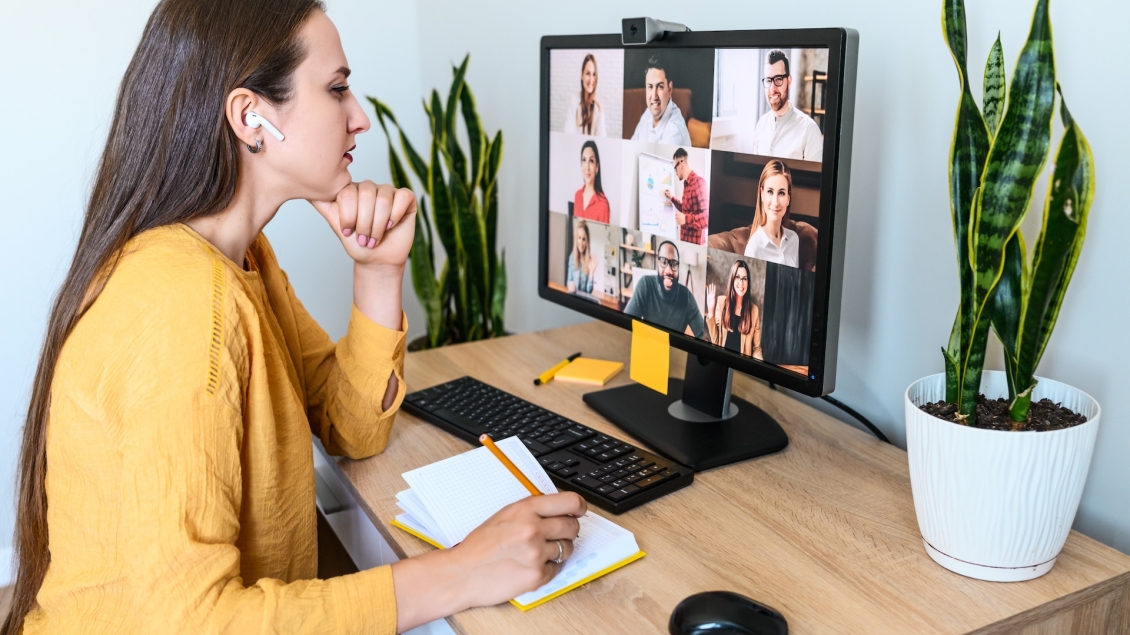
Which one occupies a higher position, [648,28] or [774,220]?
[648,28]

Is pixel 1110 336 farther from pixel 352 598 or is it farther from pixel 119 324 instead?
pixel 119 324

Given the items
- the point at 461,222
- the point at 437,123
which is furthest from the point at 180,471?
the point at 437,123

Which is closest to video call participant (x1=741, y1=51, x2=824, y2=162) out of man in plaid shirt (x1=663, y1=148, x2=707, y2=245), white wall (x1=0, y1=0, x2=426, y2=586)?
man in plaid shirt (x1=663, y1=148, x2=707, y2=245)

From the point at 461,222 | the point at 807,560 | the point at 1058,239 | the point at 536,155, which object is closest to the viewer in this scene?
the point at 1058,239

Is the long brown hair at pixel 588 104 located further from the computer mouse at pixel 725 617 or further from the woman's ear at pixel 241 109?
the computer mouse at pixel 725 617

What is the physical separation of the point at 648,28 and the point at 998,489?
0.66m

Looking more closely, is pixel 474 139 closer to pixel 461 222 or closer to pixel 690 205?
pixel 461 222

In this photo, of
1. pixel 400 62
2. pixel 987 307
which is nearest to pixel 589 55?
pixel 987 307

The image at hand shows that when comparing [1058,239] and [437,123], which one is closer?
[1058,239]

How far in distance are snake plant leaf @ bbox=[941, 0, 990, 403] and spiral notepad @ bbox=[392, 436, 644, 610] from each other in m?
0.37

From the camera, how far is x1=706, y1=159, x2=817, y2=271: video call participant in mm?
979

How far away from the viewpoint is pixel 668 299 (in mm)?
1188

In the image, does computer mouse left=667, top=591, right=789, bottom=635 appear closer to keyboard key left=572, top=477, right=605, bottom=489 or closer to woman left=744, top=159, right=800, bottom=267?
keyboard key left=572, top=477, right=605, bottom=489

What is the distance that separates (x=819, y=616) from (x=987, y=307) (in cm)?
32
